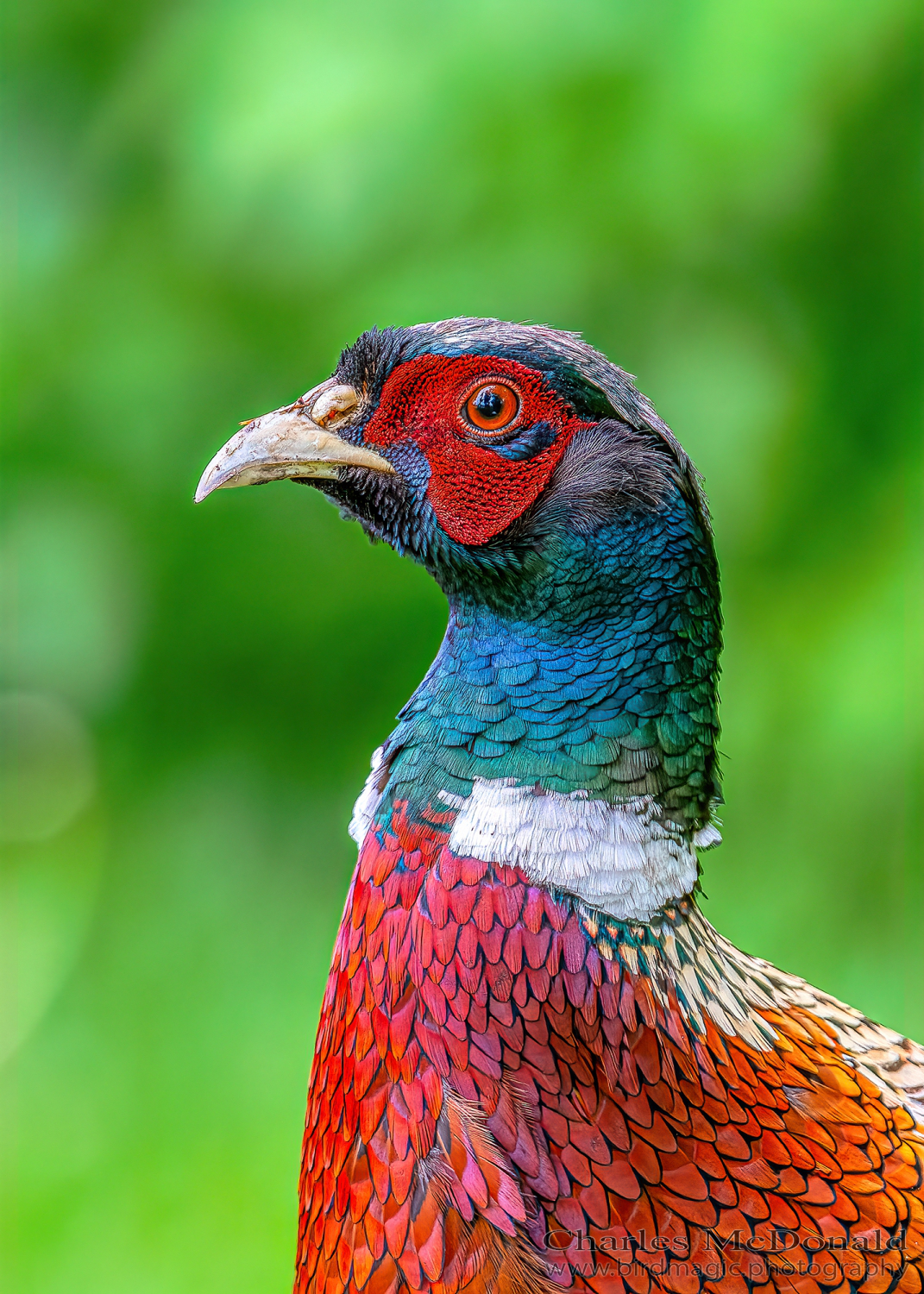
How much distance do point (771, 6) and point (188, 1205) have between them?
343cm

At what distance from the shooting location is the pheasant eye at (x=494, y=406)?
135cm

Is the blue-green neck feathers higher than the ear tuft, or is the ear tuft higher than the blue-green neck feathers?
the ear tuft

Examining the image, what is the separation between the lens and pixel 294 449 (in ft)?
4.63

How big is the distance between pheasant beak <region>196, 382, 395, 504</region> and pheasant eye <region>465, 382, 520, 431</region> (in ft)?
0.43

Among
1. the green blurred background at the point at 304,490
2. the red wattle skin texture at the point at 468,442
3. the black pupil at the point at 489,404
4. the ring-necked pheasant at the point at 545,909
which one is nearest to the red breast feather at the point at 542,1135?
the ring-necked pheasant at the point at 545,909

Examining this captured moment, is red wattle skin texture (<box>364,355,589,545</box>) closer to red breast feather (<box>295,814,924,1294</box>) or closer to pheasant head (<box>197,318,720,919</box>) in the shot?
pheasant head (<box>197,318,720,919</box>)

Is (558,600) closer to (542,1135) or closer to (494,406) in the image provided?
(494,406)

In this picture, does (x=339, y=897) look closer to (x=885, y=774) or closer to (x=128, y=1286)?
(x=128, y=1286)

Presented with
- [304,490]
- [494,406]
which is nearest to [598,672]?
[494,406]

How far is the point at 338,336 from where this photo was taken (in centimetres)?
310

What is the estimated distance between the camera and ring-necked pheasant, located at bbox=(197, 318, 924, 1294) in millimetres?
1273


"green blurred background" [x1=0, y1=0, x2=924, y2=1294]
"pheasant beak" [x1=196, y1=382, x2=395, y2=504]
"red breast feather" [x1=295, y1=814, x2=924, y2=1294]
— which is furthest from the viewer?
"green blurred background" [x1=0, y1=0, x2=924, y2=1294]

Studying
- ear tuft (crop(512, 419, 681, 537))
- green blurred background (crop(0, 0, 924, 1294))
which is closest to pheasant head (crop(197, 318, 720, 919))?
ear tuft (crop(512, 419, 681, 537))

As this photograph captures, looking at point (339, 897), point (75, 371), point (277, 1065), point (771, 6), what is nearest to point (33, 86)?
point (75, 371)
